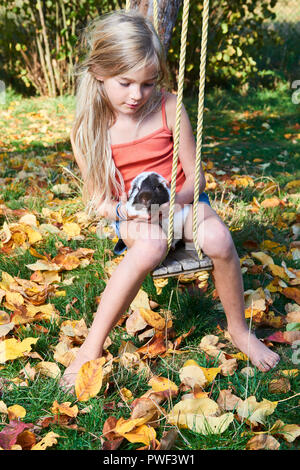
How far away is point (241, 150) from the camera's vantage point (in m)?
4.46

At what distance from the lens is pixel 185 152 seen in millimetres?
2006

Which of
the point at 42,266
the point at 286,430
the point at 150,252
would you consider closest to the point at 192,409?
the point at 286,430

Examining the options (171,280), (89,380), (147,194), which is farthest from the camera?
(171,280)

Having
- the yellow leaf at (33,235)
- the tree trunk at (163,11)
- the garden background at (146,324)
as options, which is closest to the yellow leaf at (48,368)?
the garden background at (146,324)

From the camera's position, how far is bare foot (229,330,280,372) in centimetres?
181

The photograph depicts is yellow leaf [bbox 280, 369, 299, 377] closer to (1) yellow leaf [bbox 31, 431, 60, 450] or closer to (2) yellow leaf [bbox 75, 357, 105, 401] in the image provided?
(2) yellow leaf [bbox 75, 357, 105, 401]

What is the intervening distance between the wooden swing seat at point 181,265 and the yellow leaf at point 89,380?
0.35 meters

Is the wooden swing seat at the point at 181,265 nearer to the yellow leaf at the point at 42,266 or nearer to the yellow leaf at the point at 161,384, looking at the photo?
the yellow leaf at the point at 161,384

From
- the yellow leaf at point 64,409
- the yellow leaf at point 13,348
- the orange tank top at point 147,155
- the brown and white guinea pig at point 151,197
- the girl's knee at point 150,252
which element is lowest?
the yellow leaf at point 13,348

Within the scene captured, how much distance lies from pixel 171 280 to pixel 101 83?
90 cm

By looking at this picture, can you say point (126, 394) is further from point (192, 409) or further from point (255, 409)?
point (255, 409)

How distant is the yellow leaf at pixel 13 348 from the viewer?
1827 millimetres

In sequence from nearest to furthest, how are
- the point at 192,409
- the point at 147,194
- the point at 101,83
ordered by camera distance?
1. the point at 192,409
2. the point at 147,194
3. the point at 101,83

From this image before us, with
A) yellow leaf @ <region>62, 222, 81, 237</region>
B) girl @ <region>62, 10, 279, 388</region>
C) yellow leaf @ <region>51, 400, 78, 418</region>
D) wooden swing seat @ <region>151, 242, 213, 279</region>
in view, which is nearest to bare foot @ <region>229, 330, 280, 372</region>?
girl @ <region>62, 10, 279, 388</region>
